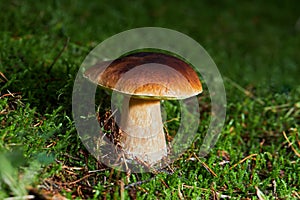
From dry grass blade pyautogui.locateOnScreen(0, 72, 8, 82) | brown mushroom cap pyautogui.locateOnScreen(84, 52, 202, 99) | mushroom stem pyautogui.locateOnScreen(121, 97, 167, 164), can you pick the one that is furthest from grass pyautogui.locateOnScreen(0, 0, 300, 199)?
brown mushroom cap pyautogui.locateOnScreen(84, 52, 202, 99)

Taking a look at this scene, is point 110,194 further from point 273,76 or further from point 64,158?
point 273,76

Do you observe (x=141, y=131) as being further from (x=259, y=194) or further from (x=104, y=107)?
(x=259, y=194)

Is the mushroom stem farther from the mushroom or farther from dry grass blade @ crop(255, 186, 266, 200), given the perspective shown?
dry grass blade @ crop(255, 186, 266, 200)

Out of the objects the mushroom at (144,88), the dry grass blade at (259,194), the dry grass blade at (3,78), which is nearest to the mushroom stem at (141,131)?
the mushroom at (144,88)

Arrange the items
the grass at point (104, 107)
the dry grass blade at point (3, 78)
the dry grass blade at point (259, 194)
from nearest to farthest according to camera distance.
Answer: the grass at point (104, 107) → the dry grass blade at point (259, 194) → the dry grass blade at point (3, 78)

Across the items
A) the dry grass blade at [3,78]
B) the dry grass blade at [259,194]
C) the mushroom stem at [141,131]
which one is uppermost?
the dry grass blade at [3,78]

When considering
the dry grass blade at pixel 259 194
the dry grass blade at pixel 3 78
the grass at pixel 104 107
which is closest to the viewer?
the grass at pixel 104 107

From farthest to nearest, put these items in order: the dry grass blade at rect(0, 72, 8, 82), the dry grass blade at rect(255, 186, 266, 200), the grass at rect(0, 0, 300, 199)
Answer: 1. the dry grass blade at rect(0, 72, 8, 82)
2. the dry grass blade at rect(255, 186, 266, 200)
3. the grass at rect(0, 0, 300, 199)

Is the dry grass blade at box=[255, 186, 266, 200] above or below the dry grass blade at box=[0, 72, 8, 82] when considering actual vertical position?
below

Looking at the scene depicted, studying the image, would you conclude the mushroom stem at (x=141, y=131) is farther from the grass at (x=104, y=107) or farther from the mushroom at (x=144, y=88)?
the grass at (x=104, y=107)
